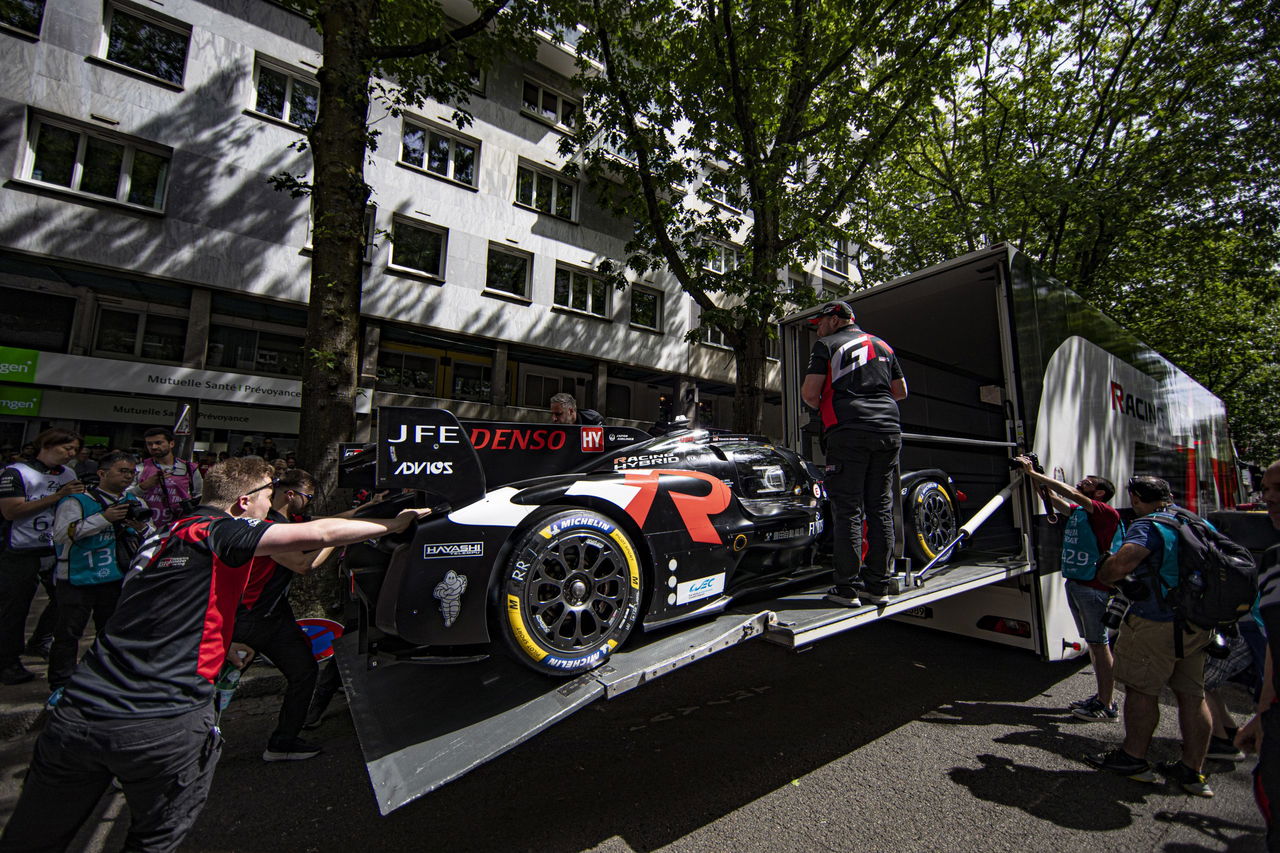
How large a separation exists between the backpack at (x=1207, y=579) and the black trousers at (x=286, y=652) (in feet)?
17.1

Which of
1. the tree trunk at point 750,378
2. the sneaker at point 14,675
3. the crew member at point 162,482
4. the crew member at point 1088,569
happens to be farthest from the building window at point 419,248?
the crew member at point 1088,569

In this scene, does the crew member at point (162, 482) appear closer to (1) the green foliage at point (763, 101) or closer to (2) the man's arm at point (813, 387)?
(2) the man's arm at point (813, 387)

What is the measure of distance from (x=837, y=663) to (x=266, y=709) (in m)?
4.64

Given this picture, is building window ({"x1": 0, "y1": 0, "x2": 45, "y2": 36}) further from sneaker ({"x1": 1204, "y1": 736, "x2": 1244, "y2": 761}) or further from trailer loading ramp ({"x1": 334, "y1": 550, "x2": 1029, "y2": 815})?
sneaker ({"x1": 1204, "y1": 736, "x2": 1244, "y2": 761})

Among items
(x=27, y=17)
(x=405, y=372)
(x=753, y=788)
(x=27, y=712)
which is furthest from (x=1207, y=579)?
(x=27, y=17)

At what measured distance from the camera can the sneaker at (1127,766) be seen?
10.8ft

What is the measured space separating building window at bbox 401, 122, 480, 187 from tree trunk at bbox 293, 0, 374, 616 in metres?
8.88

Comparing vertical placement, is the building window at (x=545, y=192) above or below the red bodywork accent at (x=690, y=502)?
above

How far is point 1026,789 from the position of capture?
315 centimetres

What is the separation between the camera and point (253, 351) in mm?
12711

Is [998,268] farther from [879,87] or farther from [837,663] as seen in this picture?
[879,87]

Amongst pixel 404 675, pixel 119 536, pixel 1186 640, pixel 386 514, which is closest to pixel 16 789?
pixel 119 536

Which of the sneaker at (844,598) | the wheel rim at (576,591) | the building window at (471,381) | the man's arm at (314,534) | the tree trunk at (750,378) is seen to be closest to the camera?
the man's arm at (314,534)

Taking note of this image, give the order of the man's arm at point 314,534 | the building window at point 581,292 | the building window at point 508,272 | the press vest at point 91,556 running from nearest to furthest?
1. the man's arm at point 314,534
2. the press vest at point 91,556
3. the building window at point 508,272
4. the building window at point 581,292
